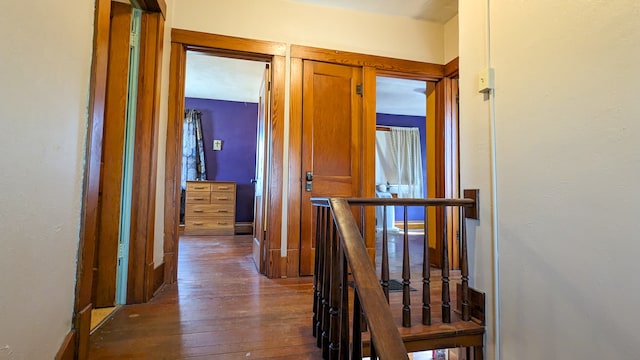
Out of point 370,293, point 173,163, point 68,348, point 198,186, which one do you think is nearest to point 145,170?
point 173,163

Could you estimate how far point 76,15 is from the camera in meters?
1.10

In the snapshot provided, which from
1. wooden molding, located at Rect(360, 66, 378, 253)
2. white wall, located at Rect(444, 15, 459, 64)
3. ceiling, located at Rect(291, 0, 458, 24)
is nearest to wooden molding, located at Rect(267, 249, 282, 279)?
wooden molding, located at Rect(360, 66, 378, 253)

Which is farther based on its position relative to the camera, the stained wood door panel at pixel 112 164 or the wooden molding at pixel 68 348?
the stained wood door panel at pixel 112 164

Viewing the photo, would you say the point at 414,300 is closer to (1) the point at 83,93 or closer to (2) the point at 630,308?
(2) the point at 630,308

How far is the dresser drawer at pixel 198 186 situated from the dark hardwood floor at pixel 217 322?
8.70ft

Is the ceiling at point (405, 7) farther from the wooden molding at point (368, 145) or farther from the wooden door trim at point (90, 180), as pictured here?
the wooden door trim at point (90, 180)

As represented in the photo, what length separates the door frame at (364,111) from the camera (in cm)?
274

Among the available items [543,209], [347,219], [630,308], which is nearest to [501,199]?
[543,209]

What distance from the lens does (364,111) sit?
298cm

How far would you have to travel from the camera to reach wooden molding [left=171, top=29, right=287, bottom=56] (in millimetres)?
2543

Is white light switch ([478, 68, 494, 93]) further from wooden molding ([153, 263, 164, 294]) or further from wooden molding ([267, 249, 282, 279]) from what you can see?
wooden molding ([153, 263, 164, 294])

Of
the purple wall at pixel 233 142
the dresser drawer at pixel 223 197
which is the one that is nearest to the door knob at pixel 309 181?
the dresser drawer at pixel 223 197

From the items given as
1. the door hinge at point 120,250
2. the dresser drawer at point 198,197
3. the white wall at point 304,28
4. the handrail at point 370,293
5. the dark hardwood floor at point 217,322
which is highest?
the white wall at point 304,28

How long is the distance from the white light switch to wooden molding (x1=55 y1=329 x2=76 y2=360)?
85.5 inches
